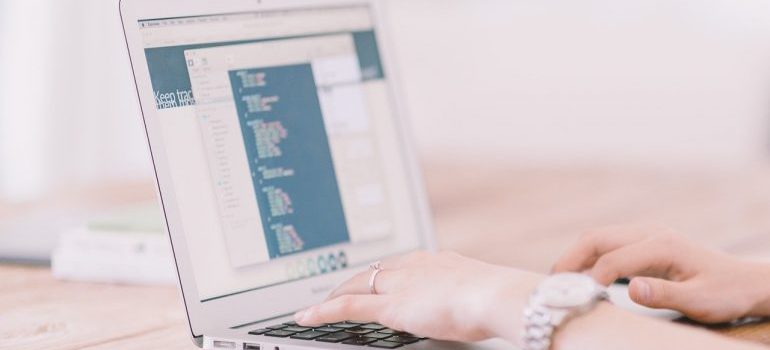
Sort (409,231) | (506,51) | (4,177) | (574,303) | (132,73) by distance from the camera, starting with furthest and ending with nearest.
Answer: (506,51) < (4,177) < (409,231) < (132,73) < (574,303)

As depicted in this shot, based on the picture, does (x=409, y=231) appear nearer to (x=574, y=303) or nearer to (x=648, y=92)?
(x=574, y=303)

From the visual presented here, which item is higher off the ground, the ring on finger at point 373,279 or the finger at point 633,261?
the ring on finger at point 373,279

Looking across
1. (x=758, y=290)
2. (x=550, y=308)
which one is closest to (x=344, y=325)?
(x=550, y=308)

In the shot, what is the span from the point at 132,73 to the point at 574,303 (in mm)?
539

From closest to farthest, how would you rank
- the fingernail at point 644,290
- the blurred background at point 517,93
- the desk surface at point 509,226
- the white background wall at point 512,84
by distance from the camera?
the fingernail at point 644,290
the desk surface at point 509,226
the blurred background at point 517,93
the white background wall at point 512,84

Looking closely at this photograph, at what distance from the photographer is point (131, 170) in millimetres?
4086

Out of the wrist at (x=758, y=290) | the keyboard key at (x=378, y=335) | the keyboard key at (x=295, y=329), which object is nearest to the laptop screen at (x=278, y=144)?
the keyboard key at (x=295, y=329)

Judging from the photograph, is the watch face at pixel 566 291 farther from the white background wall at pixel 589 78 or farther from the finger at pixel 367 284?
the white background wall at pixel 589 78

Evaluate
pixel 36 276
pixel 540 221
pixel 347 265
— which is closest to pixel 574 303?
pixel 347 265

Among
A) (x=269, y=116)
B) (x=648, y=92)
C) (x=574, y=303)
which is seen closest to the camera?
(x=574, y=303)

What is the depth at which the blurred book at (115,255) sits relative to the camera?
1.42m

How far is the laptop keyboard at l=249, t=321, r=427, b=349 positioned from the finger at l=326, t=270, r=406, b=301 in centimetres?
3

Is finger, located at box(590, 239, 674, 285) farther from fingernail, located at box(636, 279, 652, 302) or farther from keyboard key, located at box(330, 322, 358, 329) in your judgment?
keyboard key, located at box(330, 322, 358, 329)

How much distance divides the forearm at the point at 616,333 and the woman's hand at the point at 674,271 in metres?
0.22
